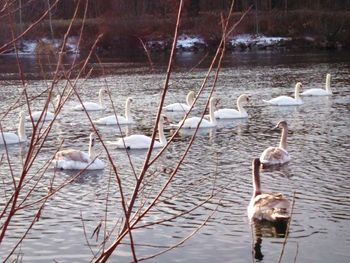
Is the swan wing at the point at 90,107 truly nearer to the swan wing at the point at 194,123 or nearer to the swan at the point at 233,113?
the swan at the point at 233,113

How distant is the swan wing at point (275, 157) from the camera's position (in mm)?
13750

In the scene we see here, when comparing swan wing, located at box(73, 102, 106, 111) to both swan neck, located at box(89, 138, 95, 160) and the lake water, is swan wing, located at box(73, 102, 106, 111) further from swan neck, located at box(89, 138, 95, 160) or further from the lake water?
swan neck, located at box(89, 138, 95, 160)

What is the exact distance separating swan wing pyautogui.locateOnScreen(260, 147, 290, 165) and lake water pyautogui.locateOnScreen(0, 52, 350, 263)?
0.63 ft

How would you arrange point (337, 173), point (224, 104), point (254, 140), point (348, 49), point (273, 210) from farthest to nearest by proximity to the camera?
point (348, 49) < point (224, 104) < point (254, 140) < point (337, 173) < point (273, 210)

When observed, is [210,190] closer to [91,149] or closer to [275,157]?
[275,157]

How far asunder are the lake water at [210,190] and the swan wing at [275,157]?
0.19m

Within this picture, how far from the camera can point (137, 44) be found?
57375 mm

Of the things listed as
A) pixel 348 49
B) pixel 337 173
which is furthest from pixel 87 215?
pixel 348 49

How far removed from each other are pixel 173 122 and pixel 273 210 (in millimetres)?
11331

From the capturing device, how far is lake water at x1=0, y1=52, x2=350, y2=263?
886 cm

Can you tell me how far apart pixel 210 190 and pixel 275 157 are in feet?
8.15

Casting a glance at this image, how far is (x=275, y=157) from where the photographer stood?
13766mm

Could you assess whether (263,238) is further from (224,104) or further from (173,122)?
(224,104)

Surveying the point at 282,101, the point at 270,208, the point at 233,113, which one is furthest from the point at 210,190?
the point at 282,101
